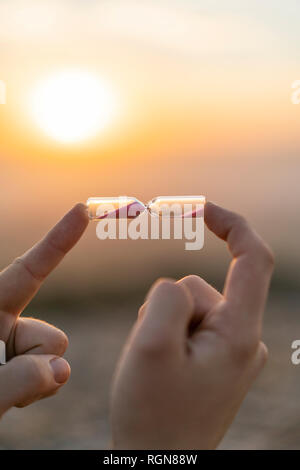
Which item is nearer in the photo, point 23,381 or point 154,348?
point 154,348

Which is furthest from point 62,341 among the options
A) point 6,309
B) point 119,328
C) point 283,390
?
point 119,328

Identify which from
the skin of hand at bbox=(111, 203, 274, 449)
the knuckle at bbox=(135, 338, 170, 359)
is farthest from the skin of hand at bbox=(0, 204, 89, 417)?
the knuckle at bbox=(135, 338, 170, 359)

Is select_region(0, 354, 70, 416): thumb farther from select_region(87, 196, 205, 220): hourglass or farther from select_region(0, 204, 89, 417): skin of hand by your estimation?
select_region(87, 196, 205, 220): hourglass

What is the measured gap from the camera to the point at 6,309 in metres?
1.57

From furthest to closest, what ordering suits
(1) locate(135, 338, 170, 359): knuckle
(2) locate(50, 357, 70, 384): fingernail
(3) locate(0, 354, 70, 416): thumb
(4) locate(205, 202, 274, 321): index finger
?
(2) locate(50, 357, 70, 384): fingernail < (3) locate(0, 354, 70, 416): thumb < (4) locate(205, 202, 274, 321): index finger < (1) locate(135, 338, 170, 359): knuckle

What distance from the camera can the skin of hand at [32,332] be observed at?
4.50 feet

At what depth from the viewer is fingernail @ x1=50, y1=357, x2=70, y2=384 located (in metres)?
1.47

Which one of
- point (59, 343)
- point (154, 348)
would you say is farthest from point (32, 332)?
point (154, 348)

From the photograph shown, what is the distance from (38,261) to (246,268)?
773 millimetres

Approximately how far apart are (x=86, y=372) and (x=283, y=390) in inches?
119

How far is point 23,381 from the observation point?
4.48 ft

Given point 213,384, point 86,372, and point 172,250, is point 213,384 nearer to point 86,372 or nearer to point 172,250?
point 86,372

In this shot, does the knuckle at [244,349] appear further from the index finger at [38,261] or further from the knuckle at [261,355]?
the index finger at [38,261]

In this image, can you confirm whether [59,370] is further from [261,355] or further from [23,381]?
[261,355]
